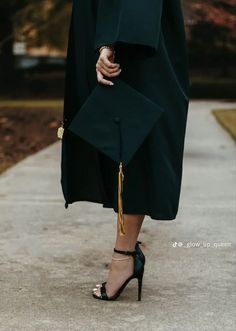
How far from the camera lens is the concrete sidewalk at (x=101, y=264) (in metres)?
3.27

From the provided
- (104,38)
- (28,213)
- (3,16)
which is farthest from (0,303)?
(3,16)

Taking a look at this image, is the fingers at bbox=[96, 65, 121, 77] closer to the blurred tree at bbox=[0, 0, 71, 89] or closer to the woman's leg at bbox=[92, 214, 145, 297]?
the woman's leg at bbox=[92, 214, 145, 297]

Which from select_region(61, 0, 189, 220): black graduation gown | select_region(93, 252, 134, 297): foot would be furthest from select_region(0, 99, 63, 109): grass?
select_region(93, 252, 134, 297): foot

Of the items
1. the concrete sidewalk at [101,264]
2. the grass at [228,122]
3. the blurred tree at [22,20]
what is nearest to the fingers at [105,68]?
the concrete sidewalk at [101,264]

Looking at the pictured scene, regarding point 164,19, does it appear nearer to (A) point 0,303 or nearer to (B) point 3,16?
(A) point 0,303

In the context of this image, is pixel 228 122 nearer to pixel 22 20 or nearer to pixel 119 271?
pixel 22 20

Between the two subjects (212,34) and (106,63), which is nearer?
(106,63)

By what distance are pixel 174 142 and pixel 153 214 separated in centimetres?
33

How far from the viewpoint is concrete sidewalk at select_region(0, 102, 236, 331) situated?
327 cm

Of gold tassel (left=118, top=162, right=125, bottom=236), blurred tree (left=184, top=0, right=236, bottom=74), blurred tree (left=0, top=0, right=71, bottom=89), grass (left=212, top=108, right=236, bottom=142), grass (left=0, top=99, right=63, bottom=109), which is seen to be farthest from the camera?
blurred tree (left=184, top=0, right=236, bottom=74)

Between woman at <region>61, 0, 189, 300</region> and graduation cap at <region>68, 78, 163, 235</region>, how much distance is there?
7 cm

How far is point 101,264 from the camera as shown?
13.8 ft

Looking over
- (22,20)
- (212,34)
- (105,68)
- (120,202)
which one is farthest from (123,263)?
(212,34)

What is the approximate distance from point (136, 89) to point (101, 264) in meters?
1.25
